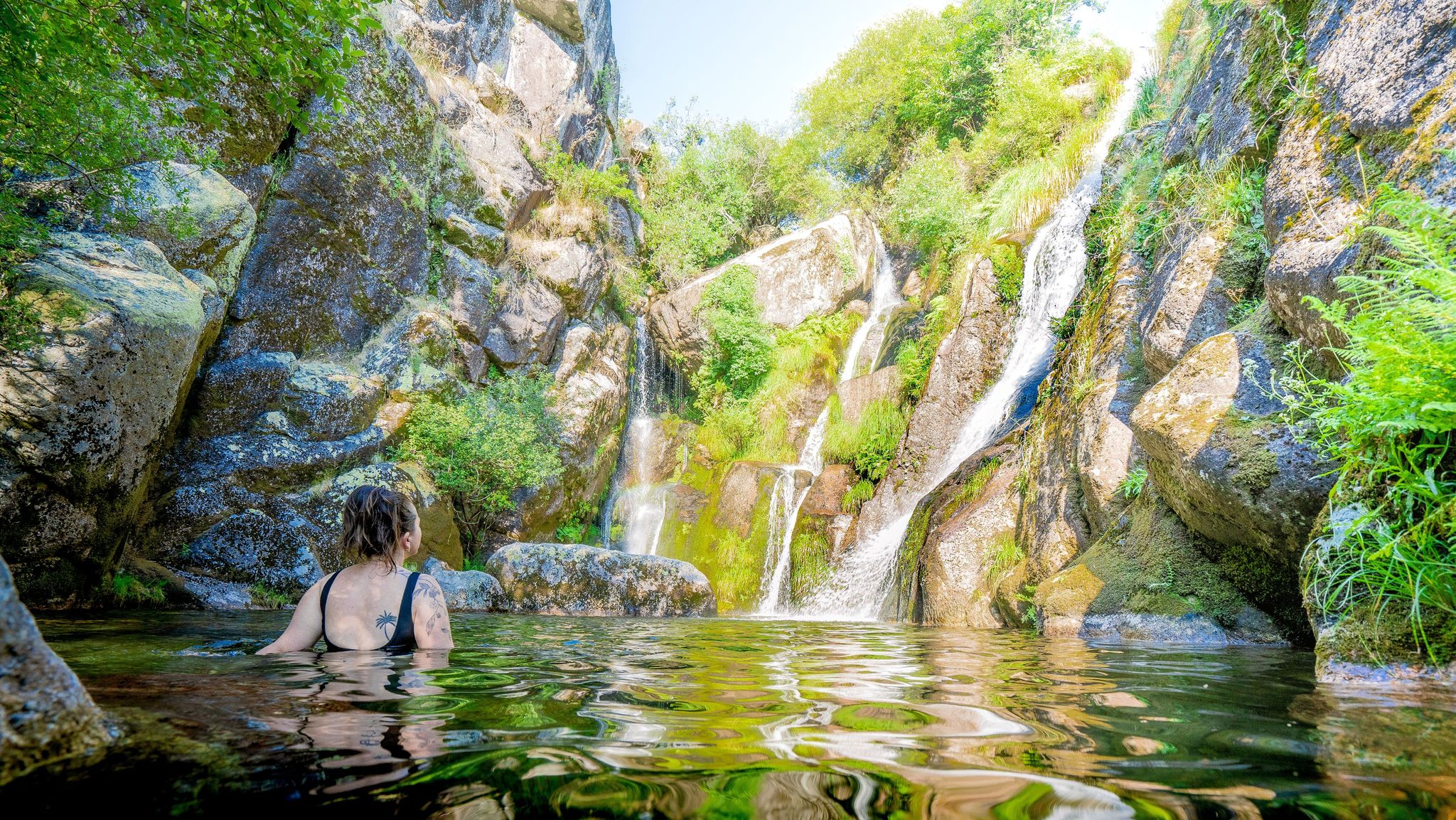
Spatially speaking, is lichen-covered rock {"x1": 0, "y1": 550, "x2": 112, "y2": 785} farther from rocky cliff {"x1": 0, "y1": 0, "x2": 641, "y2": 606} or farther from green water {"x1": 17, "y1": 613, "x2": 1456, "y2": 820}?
rocky cliff {"x1": 0, "y1": 0, "x2": 641, "y2": 606}

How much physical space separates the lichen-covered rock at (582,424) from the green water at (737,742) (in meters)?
10.7

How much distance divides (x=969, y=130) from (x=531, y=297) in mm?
14231

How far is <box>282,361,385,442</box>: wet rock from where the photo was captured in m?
10.7

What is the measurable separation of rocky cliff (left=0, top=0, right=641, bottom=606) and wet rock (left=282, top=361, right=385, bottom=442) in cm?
4

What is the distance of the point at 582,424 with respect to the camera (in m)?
15.2

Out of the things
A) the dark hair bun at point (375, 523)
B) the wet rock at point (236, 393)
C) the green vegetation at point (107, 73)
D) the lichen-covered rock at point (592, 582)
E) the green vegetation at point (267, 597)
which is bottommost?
the green vegetation at point (267, 597)

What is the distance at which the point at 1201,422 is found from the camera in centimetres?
498

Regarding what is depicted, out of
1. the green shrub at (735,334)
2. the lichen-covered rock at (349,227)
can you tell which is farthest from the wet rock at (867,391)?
the lichen-covered rock at (349,227)

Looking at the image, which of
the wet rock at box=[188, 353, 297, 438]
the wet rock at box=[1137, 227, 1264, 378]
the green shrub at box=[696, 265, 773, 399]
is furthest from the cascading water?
the wet rock at box=[188, 353, 297, 438]

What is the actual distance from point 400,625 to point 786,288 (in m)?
15.8

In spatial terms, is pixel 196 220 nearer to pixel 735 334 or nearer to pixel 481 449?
pixel 481 449

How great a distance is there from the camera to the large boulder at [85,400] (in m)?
6.23

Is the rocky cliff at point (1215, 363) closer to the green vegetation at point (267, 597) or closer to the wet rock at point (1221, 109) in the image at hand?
the wet rock at point (1221, 109)

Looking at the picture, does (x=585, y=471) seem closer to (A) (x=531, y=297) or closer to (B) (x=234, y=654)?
(A) (x=531, y=297)
